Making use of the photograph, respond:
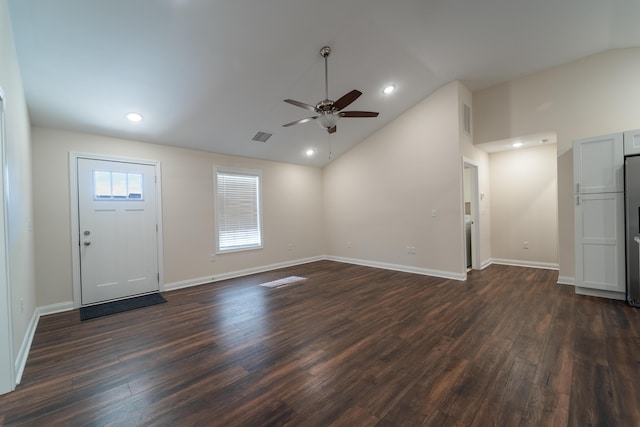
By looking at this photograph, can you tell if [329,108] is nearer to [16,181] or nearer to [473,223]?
[16,181]

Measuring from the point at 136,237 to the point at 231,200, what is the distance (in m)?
1.79

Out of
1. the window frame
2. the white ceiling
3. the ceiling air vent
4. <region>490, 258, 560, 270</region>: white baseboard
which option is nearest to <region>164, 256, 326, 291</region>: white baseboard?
the window frame

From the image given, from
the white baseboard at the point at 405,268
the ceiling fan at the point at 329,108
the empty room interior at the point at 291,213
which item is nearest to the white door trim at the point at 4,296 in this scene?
the empty room interior at the point at 291,213

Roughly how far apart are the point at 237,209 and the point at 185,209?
1043mm

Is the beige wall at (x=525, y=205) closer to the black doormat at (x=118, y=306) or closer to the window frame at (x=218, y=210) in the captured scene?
the window frame at (x=218, y=210)

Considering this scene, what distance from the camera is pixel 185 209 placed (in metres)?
4.86

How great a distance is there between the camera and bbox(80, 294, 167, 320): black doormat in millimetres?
3561

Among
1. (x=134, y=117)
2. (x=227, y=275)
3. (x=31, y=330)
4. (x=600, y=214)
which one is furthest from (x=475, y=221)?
(x=31, y=330)

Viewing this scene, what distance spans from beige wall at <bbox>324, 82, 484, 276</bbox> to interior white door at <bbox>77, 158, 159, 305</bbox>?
4192 mm

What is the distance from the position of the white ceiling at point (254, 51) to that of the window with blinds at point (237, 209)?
0.99 m

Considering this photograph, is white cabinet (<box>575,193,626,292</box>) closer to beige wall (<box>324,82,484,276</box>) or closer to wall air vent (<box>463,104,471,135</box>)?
beige wall (<box>324,82,484,276</box>)

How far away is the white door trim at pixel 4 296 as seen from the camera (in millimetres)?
1919

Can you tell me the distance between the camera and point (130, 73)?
302 cm

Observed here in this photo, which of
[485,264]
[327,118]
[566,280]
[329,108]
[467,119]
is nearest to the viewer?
[329,108]
